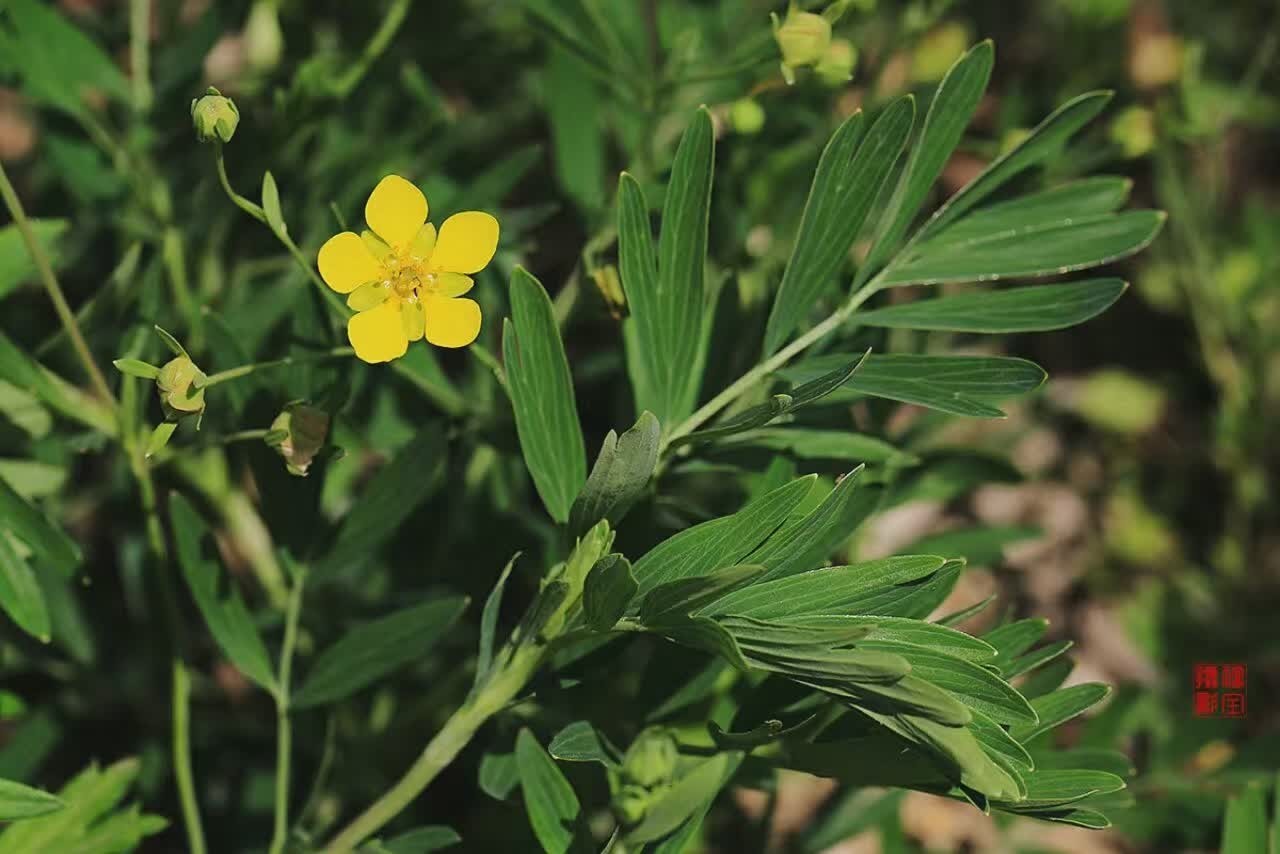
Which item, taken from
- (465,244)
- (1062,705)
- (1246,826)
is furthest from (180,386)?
(1246,826)

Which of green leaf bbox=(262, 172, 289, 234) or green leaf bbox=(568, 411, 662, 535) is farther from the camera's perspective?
green leaf bbox=(262, 172, 289, 234)

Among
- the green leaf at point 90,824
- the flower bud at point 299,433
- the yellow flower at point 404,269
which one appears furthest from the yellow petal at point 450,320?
the green leaf at point 90,824

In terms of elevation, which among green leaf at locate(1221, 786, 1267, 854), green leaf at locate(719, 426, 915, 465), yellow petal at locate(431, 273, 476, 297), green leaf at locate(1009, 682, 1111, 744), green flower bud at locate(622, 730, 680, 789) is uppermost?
yellow petal at locate(431, 273, 476, 297)

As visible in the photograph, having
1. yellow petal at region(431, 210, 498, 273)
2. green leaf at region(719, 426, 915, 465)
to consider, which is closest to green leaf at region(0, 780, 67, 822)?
yellow petal at region(431, 210, 498, 273)

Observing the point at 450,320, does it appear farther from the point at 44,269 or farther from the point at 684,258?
the point at 44,269

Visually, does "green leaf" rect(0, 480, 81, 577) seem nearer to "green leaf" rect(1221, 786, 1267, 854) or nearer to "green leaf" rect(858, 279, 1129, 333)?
"green leaf" rect(858, 279, 1129, 333)

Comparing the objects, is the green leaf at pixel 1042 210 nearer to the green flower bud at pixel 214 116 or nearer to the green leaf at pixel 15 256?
the green flower bud at pixel 214 116
